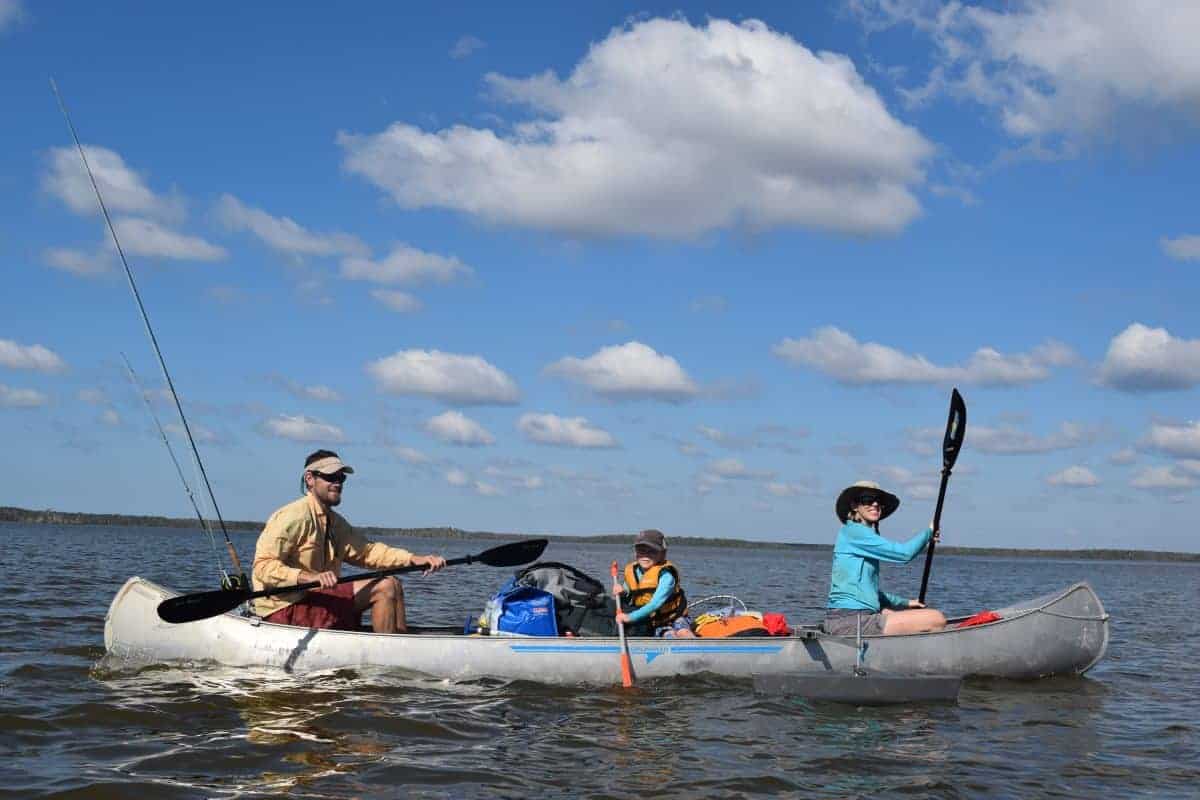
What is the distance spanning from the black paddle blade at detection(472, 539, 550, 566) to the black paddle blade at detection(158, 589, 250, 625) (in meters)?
2.69

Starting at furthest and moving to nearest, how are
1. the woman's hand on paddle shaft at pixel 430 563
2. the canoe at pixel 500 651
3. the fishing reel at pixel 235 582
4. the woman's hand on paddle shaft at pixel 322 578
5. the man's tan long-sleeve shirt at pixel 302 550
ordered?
the woman's hand on paddle shaft at pixel 430 563 < the fishing reel at pixel 235 582 < the canoe at pixel 500 651 < the man's tan long-sleeve shirt at pixel 302 550 < the woman's hand on paddle shaft at pixel 322 578

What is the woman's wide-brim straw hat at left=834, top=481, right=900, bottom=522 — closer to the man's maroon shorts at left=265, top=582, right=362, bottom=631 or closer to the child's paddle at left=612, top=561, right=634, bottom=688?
the child's paddle at left=612, top=561, right=634, bottom=688

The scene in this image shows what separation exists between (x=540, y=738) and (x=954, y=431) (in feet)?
23.2

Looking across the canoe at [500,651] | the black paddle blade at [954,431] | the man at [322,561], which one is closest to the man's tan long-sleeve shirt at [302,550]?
the man at [322,561]

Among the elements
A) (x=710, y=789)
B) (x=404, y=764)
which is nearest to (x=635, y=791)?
(x=710, y=789)

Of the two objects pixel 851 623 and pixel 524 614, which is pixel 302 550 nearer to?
pixel 524 614

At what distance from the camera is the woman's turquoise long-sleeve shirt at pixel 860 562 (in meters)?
9.71

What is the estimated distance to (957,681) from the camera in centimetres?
949

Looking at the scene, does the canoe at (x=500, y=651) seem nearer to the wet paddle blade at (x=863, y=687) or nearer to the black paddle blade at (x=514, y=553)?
the wet paddle blade at (x=863, y=687)

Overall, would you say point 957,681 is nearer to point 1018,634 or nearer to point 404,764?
point 1018,634

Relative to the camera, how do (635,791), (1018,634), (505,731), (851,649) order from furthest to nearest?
(1018,634) < (851,649) < (505,731) < (635,791)

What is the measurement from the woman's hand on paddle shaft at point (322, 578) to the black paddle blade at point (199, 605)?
20.4 inches

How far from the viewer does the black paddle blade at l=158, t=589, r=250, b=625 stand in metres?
9.13

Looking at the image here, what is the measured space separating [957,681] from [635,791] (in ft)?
14.6
